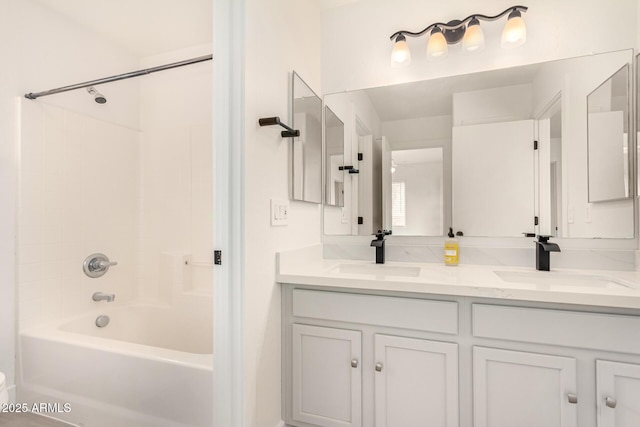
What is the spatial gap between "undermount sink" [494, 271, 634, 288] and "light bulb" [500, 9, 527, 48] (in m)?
1.18

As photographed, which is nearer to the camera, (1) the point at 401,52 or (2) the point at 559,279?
(2) the point at 559,279

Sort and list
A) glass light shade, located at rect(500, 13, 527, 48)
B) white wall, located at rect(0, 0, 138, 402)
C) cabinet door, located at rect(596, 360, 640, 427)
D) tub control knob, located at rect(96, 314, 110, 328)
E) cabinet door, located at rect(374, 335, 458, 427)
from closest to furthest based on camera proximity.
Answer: cabinet door, located at rect(596, 360, 640, 427) → cabinet door, located at rect(374, 335, 458, 427) → glass light shade, located at rect(500, 13, 527, 48) → white wall, located at rect(0, 0, 138, 402) → tub control knob, located at rect(96, 314, 110, 328)

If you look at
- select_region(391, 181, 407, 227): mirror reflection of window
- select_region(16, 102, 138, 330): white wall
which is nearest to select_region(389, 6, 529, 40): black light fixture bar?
select_region(391, 181, 407, 227): mirror reflection of window

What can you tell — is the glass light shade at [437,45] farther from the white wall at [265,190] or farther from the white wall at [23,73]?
the white wall at [23,73]

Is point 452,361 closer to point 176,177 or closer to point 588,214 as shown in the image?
point 588,214

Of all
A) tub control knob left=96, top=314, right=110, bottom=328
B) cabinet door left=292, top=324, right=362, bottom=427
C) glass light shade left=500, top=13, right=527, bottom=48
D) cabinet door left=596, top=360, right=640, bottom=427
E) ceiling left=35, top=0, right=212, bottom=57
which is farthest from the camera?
tub control knob left=96, top=314, right=110, bottom=328

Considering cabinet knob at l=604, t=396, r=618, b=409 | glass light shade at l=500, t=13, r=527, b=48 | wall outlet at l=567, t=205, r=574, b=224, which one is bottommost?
cabinet knob at l=604, t=396, r=618, b=409

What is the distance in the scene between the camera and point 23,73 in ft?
6.13

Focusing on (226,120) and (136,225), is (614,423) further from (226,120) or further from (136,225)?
(136,225)

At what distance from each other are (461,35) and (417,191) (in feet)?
2.95

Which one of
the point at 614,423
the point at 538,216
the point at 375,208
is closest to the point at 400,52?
the point at 375,208

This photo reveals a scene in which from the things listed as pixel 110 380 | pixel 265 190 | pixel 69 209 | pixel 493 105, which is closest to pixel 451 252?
pixel 493 105

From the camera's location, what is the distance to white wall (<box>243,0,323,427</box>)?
4.20ft

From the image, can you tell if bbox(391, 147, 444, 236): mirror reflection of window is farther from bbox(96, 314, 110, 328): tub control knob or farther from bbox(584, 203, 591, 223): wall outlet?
bbox(96, 314, 110, 328): tub control knob
